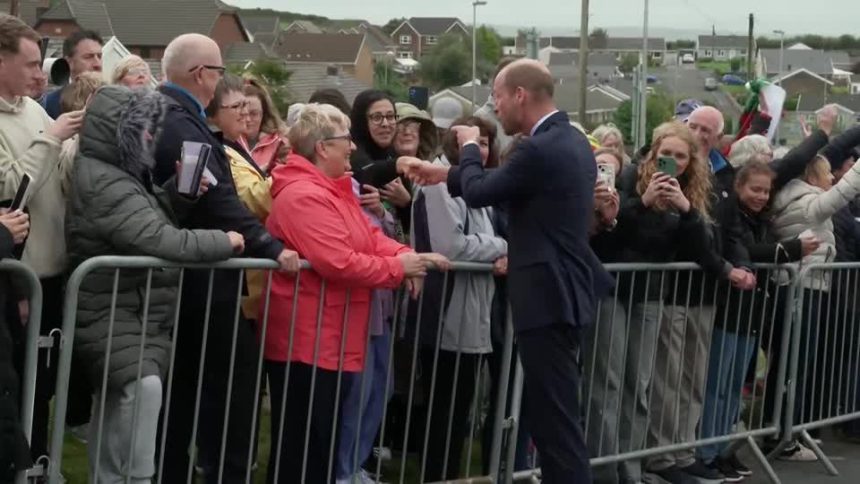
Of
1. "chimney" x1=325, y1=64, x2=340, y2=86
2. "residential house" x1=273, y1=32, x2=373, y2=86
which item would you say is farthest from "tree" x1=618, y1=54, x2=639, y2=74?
"chimney" x1=325, y1=64, x2=340, y2=86

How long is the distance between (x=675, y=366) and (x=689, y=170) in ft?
3.80

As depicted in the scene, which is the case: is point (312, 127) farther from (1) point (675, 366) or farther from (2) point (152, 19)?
(2) point (152, 19)

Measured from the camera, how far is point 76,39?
805cm

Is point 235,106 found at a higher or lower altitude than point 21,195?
higher

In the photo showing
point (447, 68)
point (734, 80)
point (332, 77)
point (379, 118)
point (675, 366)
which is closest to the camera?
point (379, 118)

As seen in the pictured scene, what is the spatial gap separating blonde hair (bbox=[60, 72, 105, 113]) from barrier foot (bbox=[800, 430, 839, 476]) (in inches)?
205

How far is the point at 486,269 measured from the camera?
6.88m

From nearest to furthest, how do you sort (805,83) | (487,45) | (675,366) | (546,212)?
(546,212) < (675,366) < (487,45) < (805,83)

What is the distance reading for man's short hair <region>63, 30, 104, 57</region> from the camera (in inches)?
314

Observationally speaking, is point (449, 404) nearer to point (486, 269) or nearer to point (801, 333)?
point (486, 269)

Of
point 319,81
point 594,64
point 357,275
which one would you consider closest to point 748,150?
point 357,275

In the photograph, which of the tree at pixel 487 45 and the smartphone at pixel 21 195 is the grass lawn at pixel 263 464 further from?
the tree at pixel 487 45

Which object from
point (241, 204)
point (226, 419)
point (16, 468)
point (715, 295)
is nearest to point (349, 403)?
point (226, 419)

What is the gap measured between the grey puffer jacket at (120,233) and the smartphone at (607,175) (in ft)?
8.17
